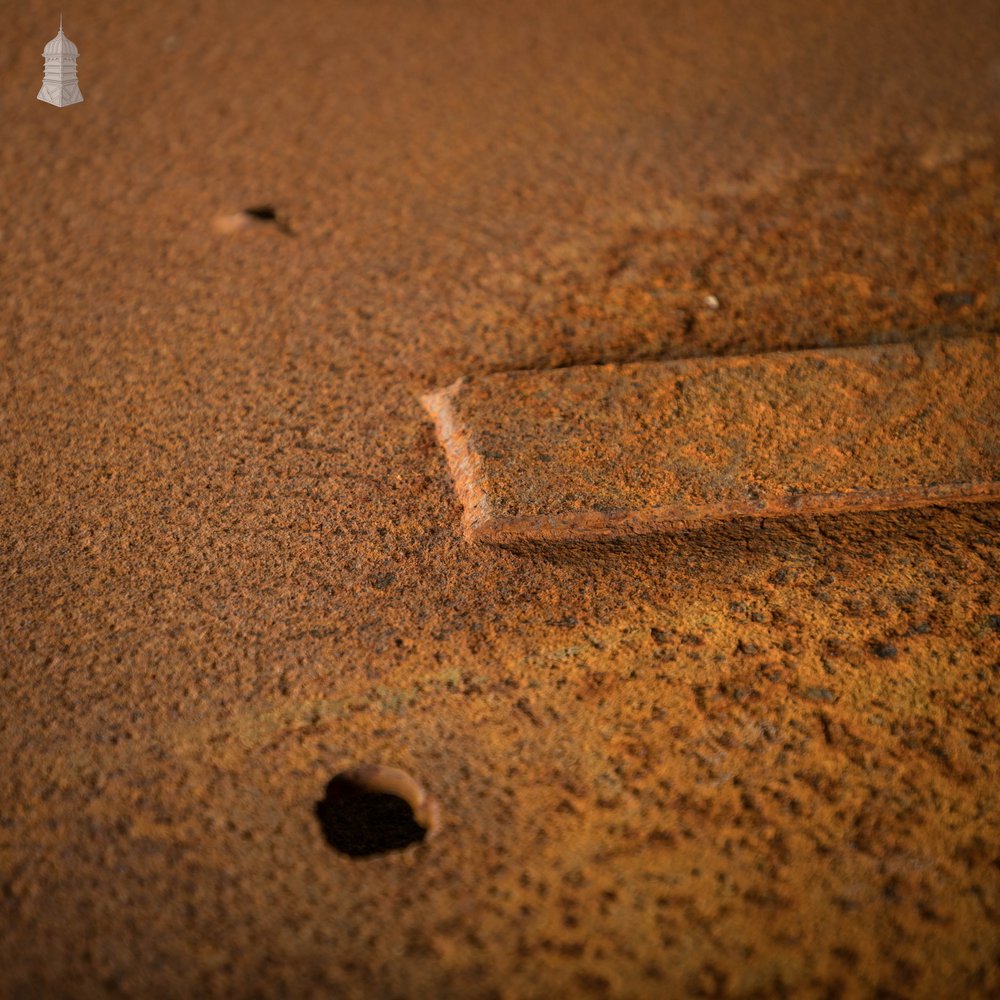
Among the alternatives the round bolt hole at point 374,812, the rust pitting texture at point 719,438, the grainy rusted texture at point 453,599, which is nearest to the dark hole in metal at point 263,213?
the grainy rusted texture at point 453,599

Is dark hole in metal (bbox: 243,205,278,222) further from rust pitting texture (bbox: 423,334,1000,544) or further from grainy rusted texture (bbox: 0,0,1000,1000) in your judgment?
rust pitting texture (bbox: 423,334,1000,544)

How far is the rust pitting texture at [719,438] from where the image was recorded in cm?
139

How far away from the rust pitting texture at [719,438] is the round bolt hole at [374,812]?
39 cm

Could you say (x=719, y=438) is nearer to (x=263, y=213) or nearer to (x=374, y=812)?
(x=374, y=812)

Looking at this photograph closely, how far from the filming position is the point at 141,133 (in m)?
2.33

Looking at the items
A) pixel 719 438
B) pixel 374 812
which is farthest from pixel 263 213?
pixel 374 812

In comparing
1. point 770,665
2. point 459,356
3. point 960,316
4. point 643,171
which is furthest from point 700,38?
point 770,665

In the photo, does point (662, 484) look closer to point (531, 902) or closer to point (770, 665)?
point (770, 665)

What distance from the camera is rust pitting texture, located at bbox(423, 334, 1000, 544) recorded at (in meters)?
1.39

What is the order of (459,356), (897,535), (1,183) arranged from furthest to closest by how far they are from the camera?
(1,183)
(459,356)
(897,535)

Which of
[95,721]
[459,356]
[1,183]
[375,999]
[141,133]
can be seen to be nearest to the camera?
[375,999]

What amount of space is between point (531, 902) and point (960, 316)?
4.43 feet

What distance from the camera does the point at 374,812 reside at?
1095 millimetres

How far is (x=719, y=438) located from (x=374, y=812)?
763mm
